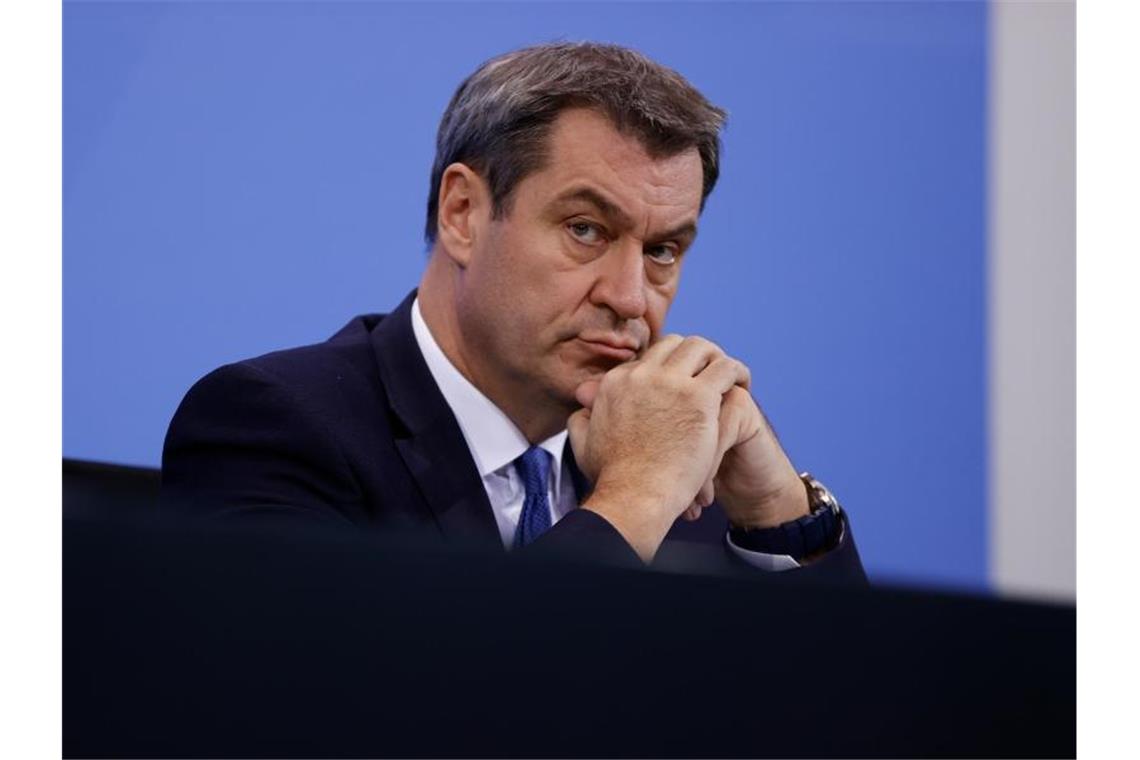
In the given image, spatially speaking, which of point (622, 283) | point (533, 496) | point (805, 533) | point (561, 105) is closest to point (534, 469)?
point (533, 496)

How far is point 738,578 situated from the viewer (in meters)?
0.76

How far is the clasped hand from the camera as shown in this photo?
1.67m

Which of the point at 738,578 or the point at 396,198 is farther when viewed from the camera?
the point at 396,198

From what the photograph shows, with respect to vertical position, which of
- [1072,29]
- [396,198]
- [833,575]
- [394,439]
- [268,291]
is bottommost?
[833,575]

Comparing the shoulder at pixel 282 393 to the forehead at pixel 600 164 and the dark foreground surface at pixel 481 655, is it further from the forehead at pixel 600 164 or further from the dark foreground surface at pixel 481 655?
the dark foreground surface at pixel 481 655

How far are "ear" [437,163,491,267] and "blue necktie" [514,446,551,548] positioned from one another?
29 cm

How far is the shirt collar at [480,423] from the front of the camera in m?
1.92

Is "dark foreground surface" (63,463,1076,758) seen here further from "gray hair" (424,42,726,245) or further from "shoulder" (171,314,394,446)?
"gray hair" (424,42,726,245)

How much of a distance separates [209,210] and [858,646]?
1.87 metres

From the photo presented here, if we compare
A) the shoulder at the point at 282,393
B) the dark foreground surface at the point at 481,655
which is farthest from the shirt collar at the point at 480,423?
the dark foreground surface at the point at 481,655

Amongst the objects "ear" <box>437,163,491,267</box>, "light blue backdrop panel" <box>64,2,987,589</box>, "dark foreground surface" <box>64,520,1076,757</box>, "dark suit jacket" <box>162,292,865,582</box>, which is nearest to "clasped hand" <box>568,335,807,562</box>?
"dark suit jacket" <box>162,292,865,582</box>

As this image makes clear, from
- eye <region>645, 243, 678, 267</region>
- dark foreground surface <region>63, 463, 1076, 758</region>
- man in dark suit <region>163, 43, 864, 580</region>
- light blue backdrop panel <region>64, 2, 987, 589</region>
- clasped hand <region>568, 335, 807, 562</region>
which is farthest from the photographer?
light blue backdrop panel <region>64, 2, 987, 589</region>

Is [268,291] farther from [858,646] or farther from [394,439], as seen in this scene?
[858,646]
